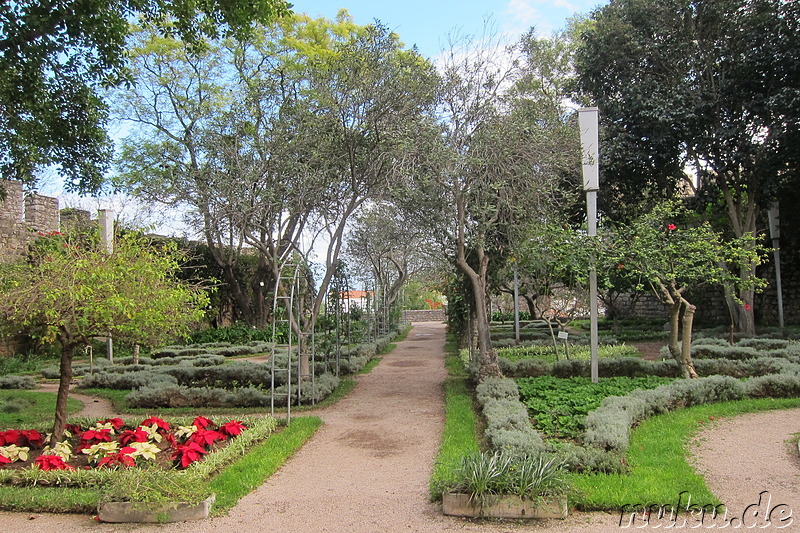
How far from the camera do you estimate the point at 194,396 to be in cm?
959

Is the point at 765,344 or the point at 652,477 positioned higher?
the point at 765,344

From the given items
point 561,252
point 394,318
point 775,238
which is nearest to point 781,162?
point 775,238

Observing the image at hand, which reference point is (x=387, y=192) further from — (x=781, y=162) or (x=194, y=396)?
(x=781, y=162)

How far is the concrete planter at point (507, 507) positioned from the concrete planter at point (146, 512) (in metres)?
2.03

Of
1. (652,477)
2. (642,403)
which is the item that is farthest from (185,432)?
(642,403)

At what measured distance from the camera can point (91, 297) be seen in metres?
6.05

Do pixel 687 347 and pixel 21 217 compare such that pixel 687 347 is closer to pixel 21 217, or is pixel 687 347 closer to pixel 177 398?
pixel 177 398

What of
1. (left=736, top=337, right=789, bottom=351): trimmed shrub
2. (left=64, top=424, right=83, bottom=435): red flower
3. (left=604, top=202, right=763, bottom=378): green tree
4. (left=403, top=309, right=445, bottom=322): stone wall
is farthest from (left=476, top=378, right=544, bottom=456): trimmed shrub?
(left=403, top=309, right=445, bottom=322): stone wall

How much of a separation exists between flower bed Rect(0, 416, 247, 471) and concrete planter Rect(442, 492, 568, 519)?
2.74 metres

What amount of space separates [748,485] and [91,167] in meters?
9.71

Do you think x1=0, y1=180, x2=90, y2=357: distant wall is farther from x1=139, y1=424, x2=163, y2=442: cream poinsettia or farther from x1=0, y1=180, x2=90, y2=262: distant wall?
x1=139, y1=424, x2=163, y2=442: cream poinsettia

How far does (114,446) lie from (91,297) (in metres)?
1.55

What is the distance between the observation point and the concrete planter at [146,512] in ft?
14.7

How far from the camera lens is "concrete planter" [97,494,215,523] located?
4.48 metres
